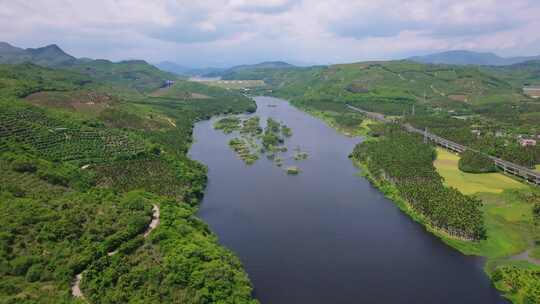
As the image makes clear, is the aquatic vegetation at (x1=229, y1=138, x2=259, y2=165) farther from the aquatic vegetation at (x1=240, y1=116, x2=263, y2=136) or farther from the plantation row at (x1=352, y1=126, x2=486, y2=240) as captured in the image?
the plantation row at (x1=352, y1=126, x2=486, y2=240)

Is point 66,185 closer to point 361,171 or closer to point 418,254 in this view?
point 418,254

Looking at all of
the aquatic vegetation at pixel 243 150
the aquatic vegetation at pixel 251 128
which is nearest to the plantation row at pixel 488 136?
the aquatic vegetation at pixel 251 128

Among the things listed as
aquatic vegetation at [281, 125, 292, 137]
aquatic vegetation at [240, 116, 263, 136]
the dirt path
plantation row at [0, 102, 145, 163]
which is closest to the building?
aquatic vegetation at [281, 125, 292, 137]

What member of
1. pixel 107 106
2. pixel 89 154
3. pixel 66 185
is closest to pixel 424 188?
pixel 66 185

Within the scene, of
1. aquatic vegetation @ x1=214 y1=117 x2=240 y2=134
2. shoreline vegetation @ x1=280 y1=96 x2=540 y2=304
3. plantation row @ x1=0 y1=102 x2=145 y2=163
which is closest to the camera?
shoreline vegetation @ x1=280 y1=96 x2=540 y2=304

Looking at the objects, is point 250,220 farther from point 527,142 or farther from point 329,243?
point 527,142

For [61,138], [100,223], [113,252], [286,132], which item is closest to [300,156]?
[286,132]

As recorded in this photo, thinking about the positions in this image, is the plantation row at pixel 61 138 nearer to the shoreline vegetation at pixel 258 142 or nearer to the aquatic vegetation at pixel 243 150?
the aquatic vegetation at pixel 243 150
